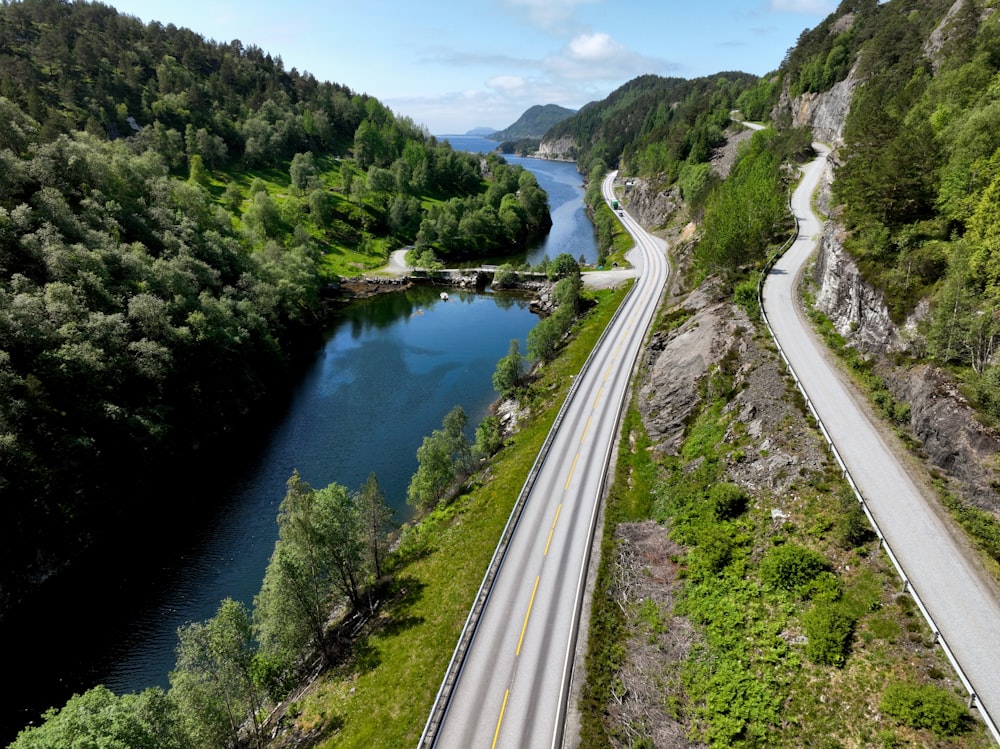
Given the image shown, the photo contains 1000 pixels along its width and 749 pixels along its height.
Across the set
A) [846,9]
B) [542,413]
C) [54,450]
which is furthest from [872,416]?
[846,9]

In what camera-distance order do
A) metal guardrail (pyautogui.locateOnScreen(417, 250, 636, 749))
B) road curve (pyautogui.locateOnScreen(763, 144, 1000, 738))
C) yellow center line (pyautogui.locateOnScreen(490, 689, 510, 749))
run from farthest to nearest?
metal guardrail (pyautogui.locateOnScreen(417, 250, 636, 749)), yellow center line (pyautogui.locateOnScreen(490, 689, 510, 749)), road curve (pyautogui.locateOnScreen(763, 144, 1000, 738))

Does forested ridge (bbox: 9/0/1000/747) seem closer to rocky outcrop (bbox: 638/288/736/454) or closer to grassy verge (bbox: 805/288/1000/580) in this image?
grassy verge (bbox: 805/288/1000/580)

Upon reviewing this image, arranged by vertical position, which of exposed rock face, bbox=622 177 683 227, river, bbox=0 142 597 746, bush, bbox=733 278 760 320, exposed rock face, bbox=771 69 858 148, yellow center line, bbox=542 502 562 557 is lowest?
river, bbox=0 142 597 746

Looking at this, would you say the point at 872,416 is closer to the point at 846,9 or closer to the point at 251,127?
the point at 846,9

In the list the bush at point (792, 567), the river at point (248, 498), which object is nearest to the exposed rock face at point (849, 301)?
the bush at point (792, 567)

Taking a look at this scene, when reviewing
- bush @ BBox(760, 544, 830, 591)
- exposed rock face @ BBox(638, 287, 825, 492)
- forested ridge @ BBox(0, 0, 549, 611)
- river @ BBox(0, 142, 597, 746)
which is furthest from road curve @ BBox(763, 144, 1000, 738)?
forested ridge @ BBox(0, 0, 549, 611)
